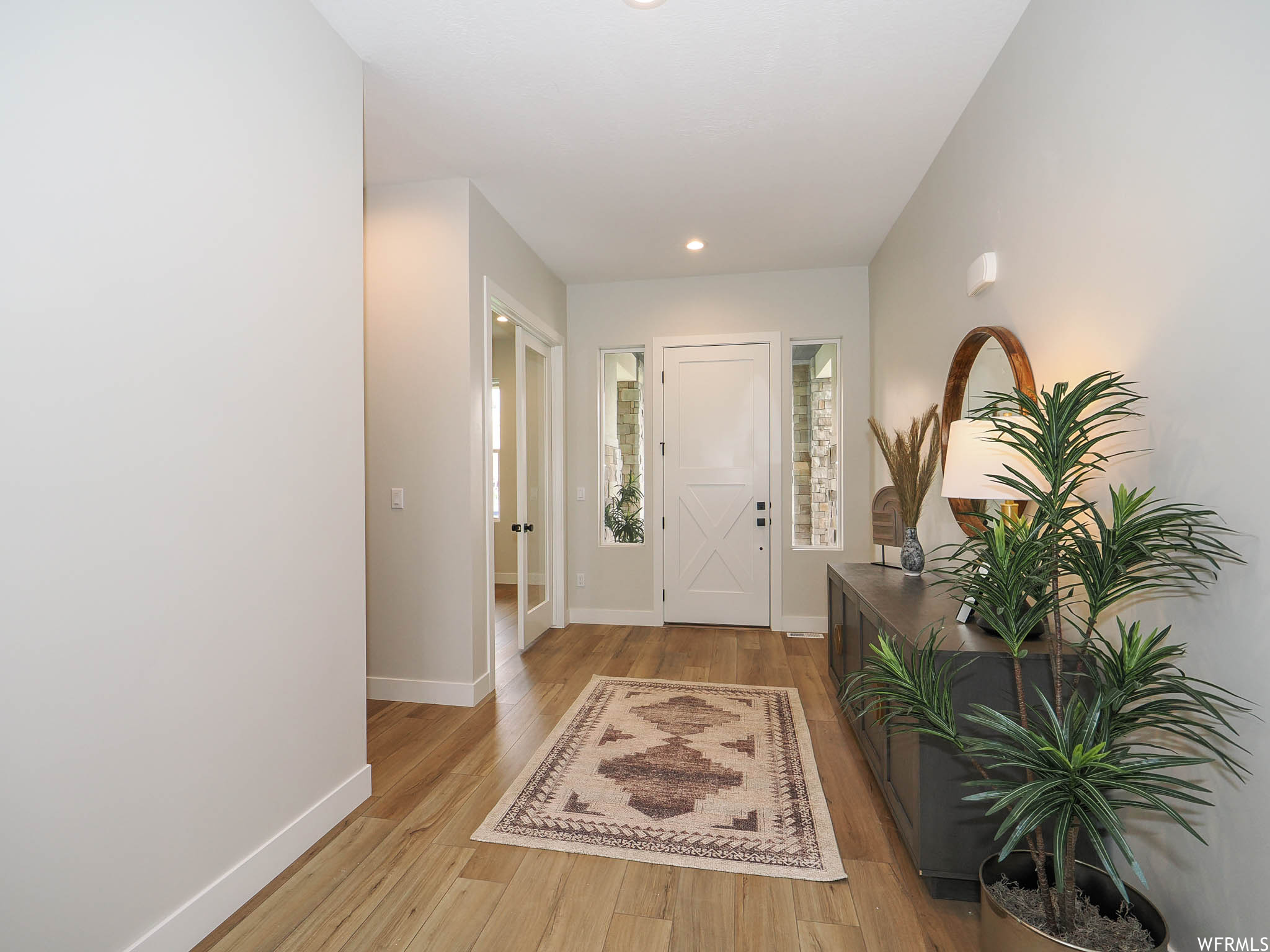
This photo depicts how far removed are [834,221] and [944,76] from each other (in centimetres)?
140

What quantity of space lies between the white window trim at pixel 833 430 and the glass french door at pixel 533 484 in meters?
1.79

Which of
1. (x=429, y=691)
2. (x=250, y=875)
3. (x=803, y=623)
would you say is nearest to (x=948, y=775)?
(x=250, y=875)

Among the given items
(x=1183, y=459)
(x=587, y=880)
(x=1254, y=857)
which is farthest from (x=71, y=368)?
(x=1254, y=857)

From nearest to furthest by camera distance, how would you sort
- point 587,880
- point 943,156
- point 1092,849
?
point 1092,849 < point 587,880 < point 943,156

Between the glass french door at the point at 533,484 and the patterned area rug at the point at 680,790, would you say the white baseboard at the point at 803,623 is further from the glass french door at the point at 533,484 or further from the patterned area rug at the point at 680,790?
the glass french door at the point at 533,484

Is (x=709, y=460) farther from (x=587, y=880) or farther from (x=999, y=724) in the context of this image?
(x=999, y=724)

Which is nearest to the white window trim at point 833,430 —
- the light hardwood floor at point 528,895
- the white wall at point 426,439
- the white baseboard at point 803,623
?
the white baseboard at point 803,623

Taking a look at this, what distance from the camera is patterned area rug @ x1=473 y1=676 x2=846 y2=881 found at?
203 cm

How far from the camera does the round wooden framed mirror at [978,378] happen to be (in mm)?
2131

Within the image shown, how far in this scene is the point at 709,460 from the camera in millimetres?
4887

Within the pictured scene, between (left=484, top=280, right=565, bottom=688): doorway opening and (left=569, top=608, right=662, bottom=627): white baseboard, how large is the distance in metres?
→ 0.16

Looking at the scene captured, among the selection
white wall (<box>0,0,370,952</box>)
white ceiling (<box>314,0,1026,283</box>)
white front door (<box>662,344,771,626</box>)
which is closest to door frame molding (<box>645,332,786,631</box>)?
white front door (<box>662,344,771,626</box>)

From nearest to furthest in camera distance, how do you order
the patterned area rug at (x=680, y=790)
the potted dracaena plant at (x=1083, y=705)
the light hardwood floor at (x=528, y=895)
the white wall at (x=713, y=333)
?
1. the potted dracaena plant at (x=1083, y=705)
2. the light hardwood floor at (x=528, y=895)
3. the patterned area rug at (x=680, y=790)
4. the white wall at (x=713, y=333)

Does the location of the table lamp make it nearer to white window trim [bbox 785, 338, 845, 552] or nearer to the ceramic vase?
the ceramic vase
